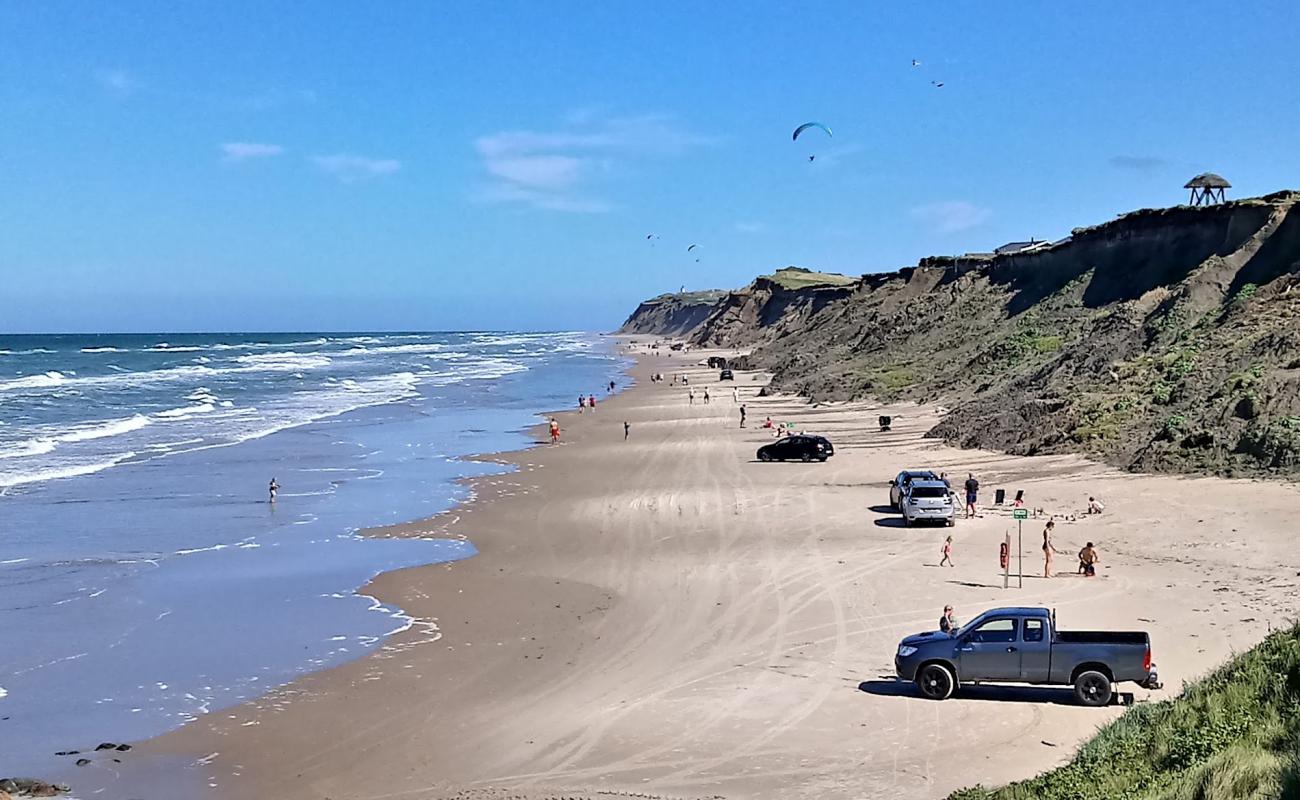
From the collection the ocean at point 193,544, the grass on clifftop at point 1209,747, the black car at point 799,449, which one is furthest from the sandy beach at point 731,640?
the black car at point 799,449

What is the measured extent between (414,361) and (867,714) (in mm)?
128205

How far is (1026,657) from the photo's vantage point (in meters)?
15.8

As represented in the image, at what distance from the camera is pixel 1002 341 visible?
58.9 metres

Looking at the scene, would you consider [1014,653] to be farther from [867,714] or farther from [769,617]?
[769,617]

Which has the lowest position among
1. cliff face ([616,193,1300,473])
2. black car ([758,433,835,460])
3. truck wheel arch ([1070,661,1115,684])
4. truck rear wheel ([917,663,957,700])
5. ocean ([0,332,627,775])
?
ocean ([0,332,627,775])

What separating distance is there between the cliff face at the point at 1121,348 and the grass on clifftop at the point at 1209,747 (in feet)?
64.6

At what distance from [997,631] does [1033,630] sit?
47 centimetres

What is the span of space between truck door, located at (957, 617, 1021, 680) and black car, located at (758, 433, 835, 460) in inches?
997

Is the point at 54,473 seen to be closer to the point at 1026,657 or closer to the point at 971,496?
the point at 971,496

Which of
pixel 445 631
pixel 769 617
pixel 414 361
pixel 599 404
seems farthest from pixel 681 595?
pixel 414 361

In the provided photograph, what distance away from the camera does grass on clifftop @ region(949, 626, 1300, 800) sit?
27.1 ft

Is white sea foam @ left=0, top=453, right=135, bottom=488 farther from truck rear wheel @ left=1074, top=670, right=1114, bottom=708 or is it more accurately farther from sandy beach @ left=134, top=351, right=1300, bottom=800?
truck rear wheel @ left=1074, top=670, right=1114, bottom=708

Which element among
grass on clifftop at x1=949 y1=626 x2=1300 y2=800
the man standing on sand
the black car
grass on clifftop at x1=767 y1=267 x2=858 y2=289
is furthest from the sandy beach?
grass on clifftop at x1=767 y1=267 x2=858 y2=289

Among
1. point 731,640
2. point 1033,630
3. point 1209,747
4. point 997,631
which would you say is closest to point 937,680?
point 997,631
